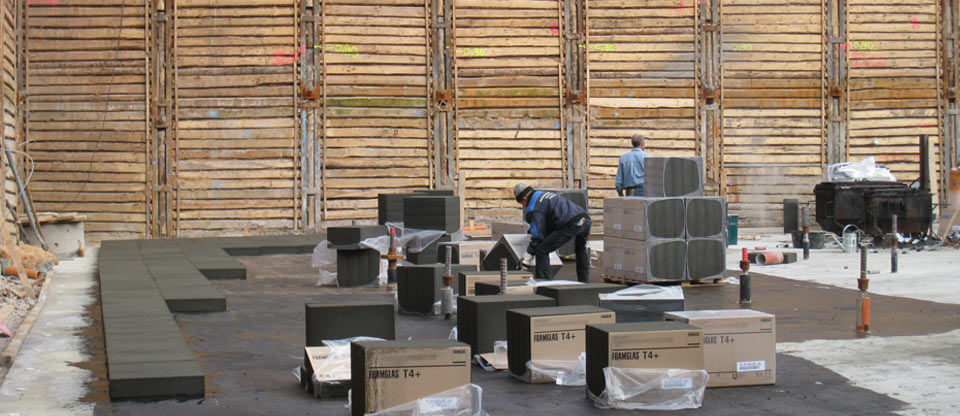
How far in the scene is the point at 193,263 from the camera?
1498 cm

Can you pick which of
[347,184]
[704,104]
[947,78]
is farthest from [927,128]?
[347,184]

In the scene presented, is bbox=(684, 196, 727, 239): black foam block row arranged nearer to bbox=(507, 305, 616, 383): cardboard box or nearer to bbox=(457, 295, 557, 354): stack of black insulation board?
bbox=(457, 295, 557, 354): stack of black insulation board

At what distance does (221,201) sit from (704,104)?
1046cm

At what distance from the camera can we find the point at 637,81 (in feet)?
77.0

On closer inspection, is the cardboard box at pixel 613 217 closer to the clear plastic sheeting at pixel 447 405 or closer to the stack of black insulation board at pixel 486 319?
the stack of black insulation board at pixel 486 319

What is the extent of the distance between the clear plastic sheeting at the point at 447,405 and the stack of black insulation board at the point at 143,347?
5.08 ft

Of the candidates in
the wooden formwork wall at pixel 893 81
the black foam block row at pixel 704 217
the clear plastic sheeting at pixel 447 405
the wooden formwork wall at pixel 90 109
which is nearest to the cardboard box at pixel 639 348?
the clear plastic sheeting at pixel 447 405

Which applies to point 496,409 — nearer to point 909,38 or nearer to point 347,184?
point 347,184

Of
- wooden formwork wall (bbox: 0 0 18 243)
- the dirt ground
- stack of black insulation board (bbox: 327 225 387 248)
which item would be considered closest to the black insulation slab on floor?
the dirt ground

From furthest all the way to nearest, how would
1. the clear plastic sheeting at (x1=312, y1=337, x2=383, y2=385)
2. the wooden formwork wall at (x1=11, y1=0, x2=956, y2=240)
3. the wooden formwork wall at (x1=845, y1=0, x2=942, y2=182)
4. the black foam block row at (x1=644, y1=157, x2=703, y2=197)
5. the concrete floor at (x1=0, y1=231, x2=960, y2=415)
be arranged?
1. the wooden formwork wall at (x1=845, y1=0, x2=942, y2=182)
2. the wooden formwork wall at (x1=11, y1=0, x2=956, y2=240)
3. the black foam block row at (x1=644, y1=157, x2=703, y2=197)
4. the clear plastic sheeting at (x1=312, y1=337, x2=383, y2=385)
5. the concrete floor at (x1=0, y1=231, x2=960, y2=415)

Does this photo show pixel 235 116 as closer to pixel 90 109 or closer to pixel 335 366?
pixel 90 109

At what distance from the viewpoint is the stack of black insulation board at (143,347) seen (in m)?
6.80

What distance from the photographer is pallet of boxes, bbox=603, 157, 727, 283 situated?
1291 centimetres

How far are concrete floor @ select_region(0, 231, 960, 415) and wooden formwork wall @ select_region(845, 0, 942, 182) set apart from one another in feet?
42.3
